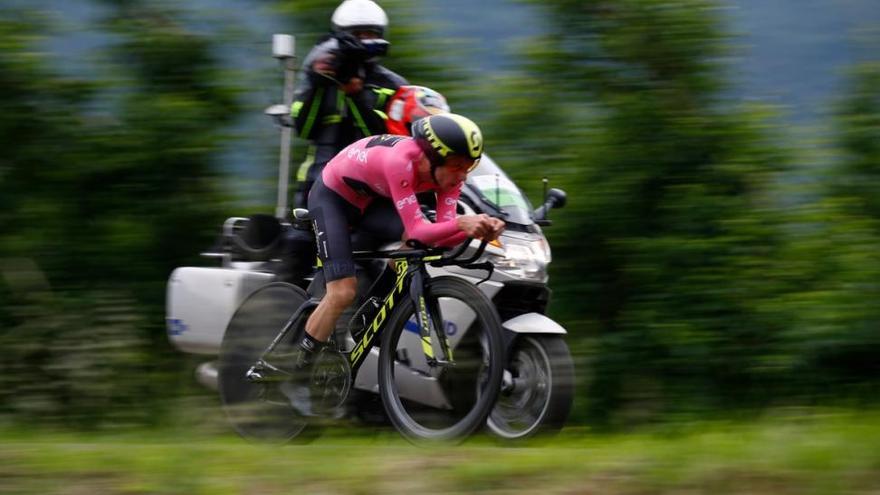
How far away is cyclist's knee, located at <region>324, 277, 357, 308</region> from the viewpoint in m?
8.01

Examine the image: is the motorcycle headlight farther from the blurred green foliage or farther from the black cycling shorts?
the blurred green foliage

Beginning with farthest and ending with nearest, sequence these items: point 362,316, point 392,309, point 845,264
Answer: point 845,264
point 362,316
point 392,309

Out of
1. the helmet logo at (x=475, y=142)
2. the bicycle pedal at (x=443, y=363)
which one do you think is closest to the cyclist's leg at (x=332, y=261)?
the bicycle pedal at (x=443, y=363)

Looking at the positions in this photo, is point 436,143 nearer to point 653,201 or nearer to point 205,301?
point 205,301

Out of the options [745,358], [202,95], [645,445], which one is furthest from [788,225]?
[202,95]

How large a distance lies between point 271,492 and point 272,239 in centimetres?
358

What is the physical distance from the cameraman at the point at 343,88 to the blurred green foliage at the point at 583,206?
197 centimetres

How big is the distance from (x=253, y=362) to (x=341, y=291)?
1.09 metres

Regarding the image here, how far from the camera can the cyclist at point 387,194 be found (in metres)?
7.46

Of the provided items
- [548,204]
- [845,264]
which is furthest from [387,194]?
[845,264]

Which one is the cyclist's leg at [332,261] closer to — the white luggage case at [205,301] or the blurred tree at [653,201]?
the white luggage case at [205,301]

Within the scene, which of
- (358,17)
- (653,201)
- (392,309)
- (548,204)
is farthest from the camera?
(653,201)

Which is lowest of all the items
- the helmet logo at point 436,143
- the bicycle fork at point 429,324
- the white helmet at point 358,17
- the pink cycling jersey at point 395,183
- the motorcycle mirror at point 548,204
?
the bicycle fork at point 429,324

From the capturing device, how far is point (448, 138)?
7.45 m
